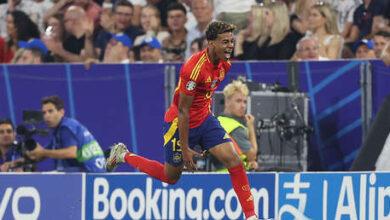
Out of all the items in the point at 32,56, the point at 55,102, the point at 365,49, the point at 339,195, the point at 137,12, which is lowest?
the point at 339,195

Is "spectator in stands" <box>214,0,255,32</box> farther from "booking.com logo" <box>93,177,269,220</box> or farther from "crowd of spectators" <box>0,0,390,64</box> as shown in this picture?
"booking.com logo" <box>93,177,269,220</box>

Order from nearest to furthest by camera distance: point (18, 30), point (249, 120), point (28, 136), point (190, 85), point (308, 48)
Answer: point (190, 85) < point (249, 120) < point (28, 136) < point (308, 48) < point (18, 30)

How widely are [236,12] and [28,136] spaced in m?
3.54

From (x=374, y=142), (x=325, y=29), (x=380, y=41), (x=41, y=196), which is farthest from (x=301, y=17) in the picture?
(x=41, y=196)

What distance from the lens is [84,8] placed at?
14.2 m

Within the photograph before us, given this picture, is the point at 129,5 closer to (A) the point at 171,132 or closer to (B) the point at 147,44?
(B) the point at 147,44

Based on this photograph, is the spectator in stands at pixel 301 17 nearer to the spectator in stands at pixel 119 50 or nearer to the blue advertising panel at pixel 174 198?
the spectator in stands at pixel 119 50

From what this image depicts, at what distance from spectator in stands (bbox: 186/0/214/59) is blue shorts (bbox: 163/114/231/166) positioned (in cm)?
462

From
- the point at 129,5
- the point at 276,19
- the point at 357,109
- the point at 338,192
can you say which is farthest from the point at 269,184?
the point at 129,5

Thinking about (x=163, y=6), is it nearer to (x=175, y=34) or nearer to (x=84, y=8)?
Result: (x=175, y=34)

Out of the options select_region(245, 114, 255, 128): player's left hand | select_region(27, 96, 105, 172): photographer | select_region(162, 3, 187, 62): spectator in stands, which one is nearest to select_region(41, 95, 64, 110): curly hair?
select_region(27, 96, 105, 172): photographer

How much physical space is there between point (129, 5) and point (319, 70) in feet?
11.6

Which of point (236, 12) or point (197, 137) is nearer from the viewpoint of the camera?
point (197, 137)

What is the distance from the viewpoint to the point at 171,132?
851 cm
